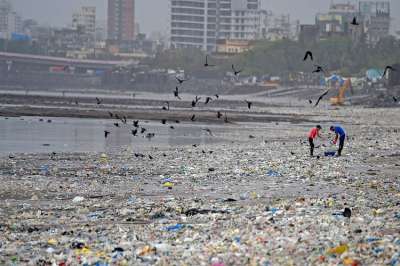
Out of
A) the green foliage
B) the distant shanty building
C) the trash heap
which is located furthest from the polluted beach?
the distant shanty building

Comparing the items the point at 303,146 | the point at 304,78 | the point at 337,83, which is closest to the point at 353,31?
the point at 304,78

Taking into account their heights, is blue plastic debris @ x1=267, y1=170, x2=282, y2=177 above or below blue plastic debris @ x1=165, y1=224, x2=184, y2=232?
below

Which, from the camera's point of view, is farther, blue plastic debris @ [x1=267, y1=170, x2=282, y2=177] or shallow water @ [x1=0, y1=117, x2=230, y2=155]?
shallow water @ [x1=0, y1=117, x2=230, y2=155]

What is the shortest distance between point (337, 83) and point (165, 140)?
74.7 meters

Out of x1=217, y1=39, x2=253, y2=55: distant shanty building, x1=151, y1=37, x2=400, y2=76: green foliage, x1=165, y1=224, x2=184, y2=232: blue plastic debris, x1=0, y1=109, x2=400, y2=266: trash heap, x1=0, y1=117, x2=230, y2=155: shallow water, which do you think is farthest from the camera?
x1=217, y1=39, x2=253, y2=55: distant shanty building

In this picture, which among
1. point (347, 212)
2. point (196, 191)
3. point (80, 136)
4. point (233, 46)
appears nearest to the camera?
point (347, 212)

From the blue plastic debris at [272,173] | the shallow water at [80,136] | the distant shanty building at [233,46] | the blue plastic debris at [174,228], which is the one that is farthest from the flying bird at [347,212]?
the distant shanty building at [233,46]

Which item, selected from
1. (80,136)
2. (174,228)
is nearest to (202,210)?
(174,228)

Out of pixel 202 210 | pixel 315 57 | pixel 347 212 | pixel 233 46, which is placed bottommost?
pixel 202 210

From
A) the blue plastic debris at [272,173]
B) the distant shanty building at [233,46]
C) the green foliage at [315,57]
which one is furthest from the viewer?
the distant shanty building at [233,46]

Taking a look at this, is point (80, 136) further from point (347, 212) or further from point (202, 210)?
point (347, 212)

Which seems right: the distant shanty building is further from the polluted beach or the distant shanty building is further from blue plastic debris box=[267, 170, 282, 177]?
blue plastic debris box=[267, 170, 282, 177]

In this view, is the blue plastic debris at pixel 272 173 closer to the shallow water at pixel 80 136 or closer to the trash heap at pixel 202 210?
the trash heap at pixel 202 210

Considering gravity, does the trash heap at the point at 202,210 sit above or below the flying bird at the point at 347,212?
below
